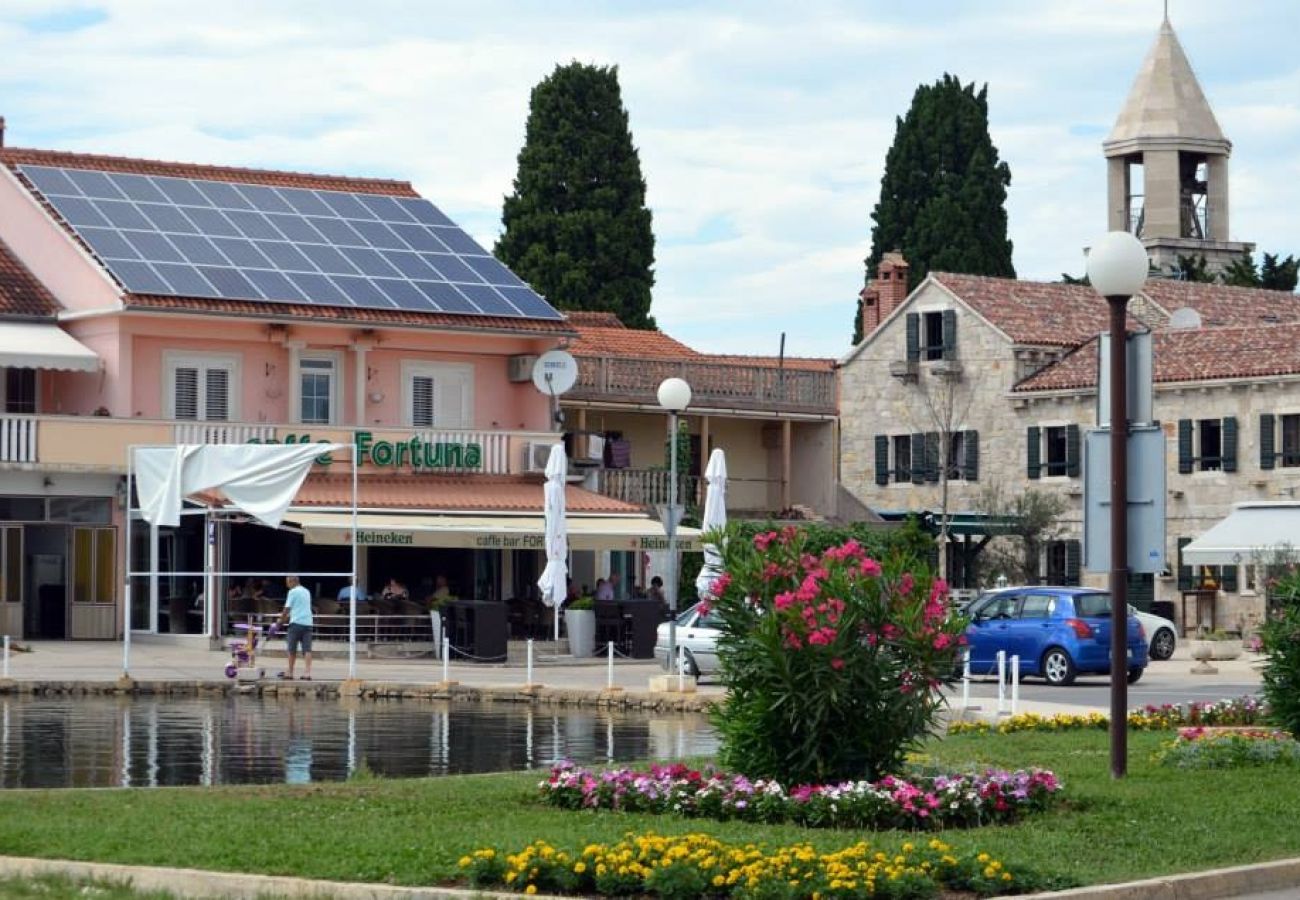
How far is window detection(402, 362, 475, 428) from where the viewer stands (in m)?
50.8

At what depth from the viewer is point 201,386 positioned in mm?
48406

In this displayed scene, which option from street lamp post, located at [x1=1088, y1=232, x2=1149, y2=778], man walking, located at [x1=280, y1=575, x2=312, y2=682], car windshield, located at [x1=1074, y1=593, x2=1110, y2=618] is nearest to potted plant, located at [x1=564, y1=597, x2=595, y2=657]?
man walking, located at [x1=280, y1=575, x2=312, y2=682]

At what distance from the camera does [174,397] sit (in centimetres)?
4809

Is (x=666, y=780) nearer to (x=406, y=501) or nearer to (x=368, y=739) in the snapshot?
(x=368, y=739)

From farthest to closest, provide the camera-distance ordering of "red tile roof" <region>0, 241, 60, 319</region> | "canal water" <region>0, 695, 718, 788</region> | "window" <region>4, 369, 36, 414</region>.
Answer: "red tile roof" <region>0, 241, 60, 319</region> → "window" <region>4, 369, 36, 414</region> → "canal water" <region>0, 695, 718, 788</region>

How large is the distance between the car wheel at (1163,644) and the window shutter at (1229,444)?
1448 centimetres

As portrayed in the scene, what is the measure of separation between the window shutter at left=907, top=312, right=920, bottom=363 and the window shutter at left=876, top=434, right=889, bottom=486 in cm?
271

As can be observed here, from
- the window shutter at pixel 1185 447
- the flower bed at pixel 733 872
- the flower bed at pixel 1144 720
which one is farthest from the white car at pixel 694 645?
the window shutter at pixel 1185 447

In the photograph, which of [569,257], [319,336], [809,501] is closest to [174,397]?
[319,336]

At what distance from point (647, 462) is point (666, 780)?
4318cm

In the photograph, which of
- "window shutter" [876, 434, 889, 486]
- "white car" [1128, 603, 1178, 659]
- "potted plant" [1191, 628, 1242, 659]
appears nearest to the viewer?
"potted plant" [1191, 628, 1242, 659]

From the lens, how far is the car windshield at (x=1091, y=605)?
1442 inches

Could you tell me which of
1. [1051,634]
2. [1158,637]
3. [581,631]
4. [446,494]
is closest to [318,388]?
[446,494]

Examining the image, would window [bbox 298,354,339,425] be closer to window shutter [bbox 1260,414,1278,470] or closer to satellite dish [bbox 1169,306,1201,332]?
window shutter [bbox 1260,414,1278,470]
